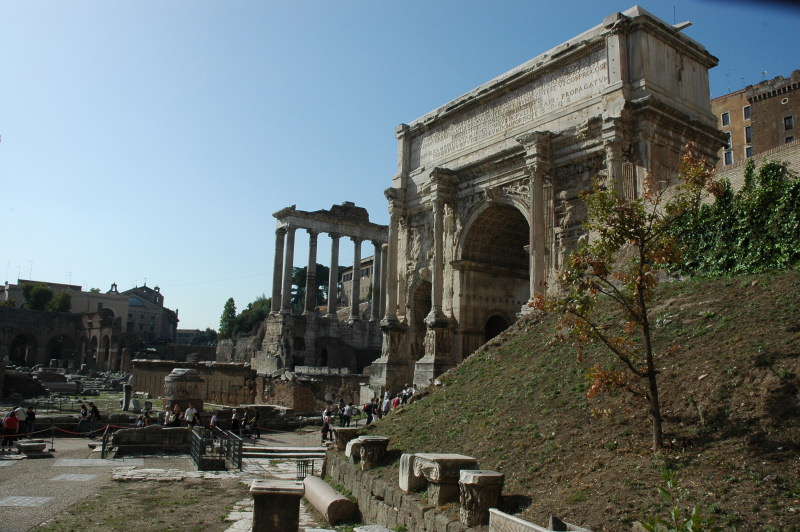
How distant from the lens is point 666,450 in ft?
24.8

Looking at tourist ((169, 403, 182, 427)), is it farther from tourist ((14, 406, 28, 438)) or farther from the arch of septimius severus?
the arch of septimius severus

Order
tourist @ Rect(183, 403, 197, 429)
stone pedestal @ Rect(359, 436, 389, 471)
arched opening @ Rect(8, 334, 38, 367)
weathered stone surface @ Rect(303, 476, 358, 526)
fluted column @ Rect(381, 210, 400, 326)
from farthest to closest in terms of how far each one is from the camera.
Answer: arched opening @ Rect(8, 334, 38, 367)
fluted column @ Rect(381, 210, 400, 326)
tourist @ Rect(183, 403, 197, 429)
stone pedestal @ Rect(359, 436, 389, 471)
weathered stone surface @ Rect(303, 476, 358, 526)

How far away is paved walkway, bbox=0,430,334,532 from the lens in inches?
379

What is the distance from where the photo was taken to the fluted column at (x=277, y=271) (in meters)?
47.3

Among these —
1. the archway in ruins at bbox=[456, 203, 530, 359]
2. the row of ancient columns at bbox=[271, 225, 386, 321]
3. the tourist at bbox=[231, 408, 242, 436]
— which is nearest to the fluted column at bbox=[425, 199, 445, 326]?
the archway in ruins at bbox=[456, 203, 530, 359]

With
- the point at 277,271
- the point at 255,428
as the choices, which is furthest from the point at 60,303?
the point at 255,428

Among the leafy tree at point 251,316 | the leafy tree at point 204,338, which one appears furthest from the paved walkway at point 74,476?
the leafy tree at point 204,338

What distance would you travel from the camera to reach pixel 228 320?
88625 millimetres

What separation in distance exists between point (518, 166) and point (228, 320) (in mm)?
71418

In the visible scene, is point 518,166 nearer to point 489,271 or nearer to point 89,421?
point 489,271

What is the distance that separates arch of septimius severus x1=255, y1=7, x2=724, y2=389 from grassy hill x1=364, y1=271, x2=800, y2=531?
7160 millimetres

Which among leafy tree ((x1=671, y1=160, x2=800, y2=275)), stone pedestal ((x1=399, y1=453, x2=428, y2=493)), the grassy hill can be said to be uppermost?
leafy tree ((x1=671, y1=160, x2=800, y2=275))

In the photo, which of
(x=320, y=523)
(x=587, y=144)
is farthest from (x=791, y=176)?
(x=320, y=523)

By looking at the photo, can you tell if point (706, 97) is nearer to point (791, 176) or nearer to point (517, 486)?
point (791, 176)
